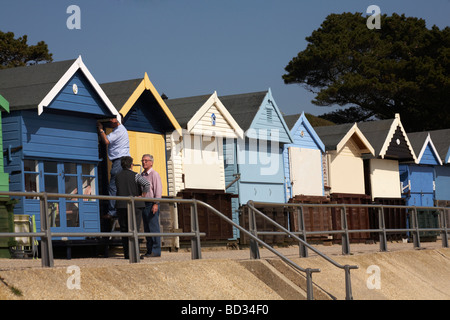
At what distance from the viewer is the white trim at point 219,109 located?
24.1m

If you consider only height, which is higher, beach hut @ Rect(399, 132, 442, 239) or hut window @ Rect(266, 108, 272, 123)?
hut window @ Rect(266, 108, 272, 123)

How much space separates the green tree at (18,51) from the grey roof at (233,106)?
15951mm

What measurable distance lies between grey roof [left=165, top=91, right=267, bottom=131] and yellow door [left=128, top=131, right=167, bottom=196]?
1.08m

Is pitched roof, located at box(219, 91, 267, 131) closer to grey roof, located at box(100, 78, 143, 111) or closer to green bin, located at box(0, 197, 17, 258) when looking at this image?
grey roof, located at box(100, 78, 143, 111)

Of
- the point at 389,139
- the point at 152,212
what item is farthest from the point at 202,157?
the point at 389,139

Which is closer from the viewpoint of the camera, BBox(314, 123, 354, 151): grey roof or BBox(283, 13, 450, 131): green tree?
BBox(314, 123, 354, 151): grey roof

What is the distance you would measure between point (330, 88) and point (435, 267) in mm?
36936

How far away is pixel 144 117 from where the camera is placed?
74.8 ft

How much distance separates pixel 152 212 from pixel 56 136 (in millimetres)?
5833

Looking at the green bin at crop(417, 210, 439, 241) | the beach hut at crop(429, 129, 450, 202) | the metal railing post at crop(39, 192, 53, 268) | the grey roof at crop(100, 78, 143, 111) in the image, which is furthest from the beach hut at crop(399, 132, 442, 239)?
the metal railing post at crop(39, 192, 53, 268)

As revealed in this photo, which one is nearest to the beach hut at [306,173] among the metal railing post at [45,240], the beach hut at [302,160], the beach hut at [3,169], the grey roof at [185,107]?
the beach hut at [302,160]

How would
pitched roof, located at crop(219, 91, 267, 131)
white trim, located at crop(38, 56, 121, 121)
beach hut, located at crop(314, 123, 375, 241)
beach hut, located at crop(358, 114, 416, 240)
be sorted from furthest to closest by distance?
beach hut, located at crop(358, 114, 416, 240)
beach hut, located at crop(314, 123, 375, 241)
pitched roof, located at crop(219, 91, 267, 131)
white trim, located at crop(38, 56, 121, 121)

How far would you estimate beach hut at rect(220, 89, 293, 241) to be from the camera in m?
26.1
